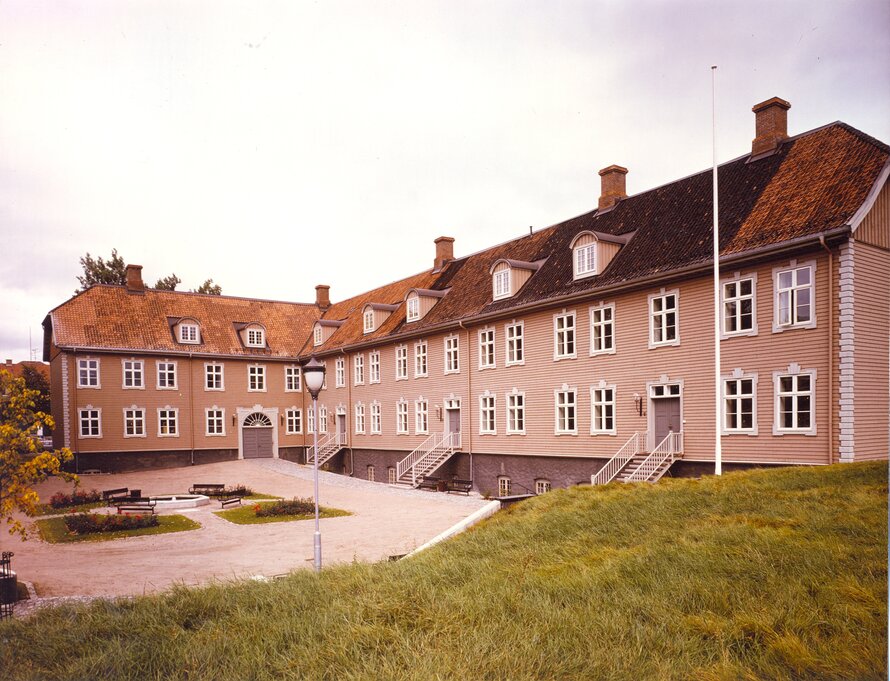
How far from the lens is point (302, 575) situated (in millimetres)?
9461

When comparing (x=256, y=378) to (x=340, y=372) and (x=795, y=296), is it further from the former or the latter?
(x=795, y=296)

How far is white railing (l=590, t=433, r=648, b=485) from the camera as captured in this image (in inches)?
874

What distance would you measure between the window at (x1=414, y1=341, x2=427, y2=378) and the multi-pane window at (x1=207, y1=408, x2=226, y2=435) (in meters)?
15.2

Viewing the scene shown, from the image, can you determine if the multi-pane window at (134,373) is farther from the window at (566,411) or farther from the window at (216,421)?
the window at (566,411)

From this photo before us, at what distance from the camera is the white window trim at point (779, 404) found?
17.5 m

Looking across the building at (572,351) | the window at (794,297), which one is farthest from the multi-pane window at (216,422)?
the window at (794,297)

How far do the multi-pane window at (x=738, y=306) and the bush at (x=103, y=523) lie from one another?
713 inches

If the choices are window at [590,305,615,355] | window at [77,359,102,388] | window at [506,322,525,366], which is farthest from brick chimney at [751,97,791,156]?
window at [77,359,102,388]

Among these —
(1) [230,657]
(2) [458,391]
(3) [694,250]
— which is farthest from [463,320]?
(1) [230,657]

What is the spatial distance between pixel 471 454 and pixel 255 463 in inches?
653

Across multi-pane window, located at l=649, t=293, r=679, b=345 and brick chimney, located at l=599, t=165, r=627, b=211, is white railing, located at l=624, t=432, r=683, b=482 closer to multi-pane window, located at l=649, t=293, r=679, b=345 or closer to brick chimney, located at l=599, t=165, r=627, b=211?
multi-pane window, located at l=649, t=293, r=679, b=345

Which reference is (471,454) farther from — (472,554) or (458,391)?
(472,554)

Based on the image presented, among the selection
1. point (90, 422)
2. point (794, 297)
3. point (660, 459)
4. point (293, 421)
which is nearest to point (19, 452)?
point (660, 459)

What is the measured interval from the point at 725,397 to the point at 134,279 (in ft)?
100.0
